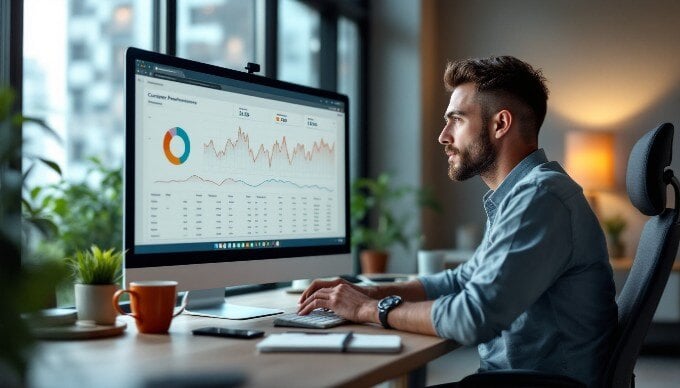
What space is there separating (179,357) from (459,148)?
36.4 inches

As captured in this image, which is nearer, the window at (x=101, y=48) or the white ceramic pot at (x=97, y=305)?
the white ceramic pot at (x=97, y=305)

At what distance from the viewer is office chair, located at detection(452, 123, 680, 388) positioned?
1.37 metres

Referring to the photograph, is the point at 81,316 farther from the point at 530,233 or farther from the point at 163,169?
the point at 530,233

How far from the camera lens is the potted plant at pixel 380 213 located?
434cm

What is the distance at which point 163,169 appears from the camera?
155 cm

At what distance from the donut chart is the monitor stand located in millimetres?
329

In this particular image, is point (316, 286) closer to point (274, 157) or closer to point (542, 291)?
point (274, 157)

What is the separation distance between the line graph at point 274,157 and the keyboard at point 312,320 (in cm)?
36

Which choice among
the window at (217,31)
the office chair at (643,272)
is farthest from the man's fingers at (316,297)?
the window at (217,31)

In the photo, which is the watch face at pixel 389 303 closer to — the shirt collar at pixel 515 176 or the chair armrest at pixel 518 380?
the chair armrest at pixel 518 380

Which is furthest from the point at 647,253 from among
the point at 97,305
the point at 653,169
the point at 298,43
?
the point at 298,43

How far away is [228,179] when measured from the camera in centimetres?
169

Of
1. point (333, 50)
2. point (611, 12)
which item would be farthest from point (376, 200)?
point (611, 12)

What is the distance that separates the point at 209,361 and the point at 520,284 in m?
0.58
